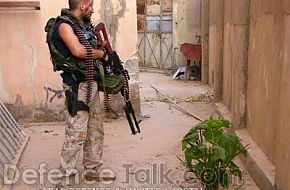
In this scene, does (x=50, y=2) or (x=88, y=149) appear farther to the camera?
(x=50, y=2)

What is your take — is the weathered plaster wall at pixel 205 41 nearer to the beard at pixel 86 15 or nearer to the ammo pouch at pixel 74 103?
the beard at pixel 86 15

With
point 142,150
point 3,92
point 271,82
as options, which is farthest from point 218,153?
point 3,92

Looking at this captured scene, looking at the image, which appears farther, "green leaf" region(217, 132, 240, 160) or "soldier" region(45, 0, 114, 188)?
"soldier" region(45, 0, 114, 188)

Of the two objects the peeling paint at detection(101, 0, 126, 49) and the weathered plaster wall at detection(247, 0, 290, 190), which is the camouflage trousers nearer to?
the weathered plaster wall at detection(247, 0, 290, 190)

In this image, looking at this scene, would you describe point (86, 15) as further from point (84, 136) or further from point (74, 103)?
point (84, 136)

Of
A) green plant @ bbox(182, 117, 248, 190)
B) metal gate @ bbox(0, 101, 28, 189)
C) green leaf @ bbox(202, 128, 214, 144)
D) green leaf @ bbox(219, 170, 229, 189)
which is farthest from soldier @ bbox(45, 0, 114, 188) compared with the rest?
green leaf @ bbox(219, 170, 229, 189)

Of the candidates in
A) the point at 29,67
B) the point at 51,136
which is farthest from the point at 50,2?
the point at 51,136

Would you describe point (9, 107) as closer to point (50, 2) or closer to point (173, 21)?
point (50, 2)

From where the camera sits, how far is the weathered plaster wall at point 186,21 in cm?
1193

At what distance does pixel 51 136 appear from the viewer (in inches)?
226

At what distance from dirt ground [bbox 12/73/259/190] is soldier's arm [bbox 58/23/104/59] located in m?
1.31

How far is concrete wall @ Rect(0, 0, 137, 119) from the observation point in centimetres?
610

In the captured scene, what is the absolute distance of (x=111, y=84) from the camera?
147 inches

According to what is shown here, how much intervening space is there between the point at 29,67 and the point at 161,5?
337 inches
